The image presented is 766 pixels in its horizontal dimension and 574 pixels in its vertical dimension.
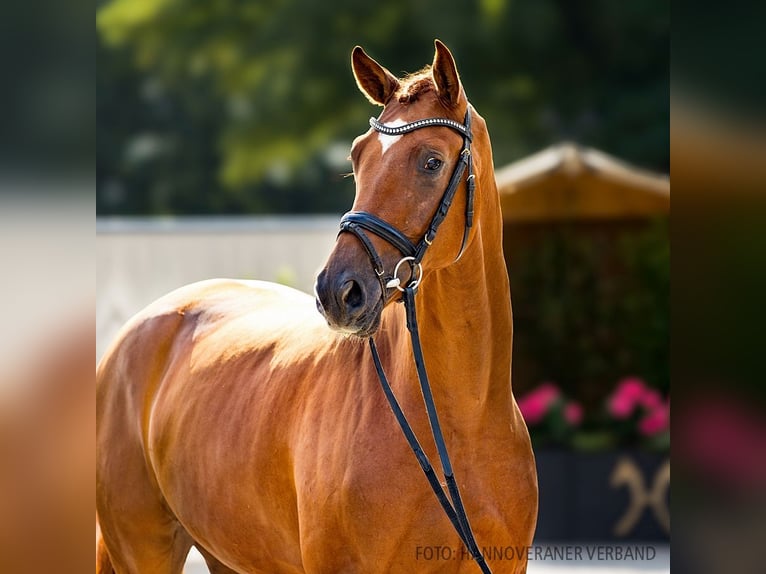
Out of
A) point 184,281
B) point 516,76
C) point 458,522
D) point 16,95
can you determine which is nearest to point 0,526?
point 16,95

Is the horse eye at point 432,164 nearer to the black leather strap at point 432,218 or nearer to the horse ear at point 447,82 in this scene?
the black leather strap at point 432,218

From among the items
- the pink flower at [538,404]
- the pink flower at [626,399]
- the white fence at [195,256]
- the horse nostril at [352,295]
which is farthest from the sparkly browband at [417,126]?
the white fence at [195,256]

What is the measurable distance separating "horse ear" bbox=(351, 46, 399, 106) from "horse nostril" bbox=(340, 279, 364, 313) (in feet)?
2.09

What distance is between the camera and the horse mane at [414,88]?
2.72 metres

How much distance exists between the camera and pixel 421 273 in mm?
2562

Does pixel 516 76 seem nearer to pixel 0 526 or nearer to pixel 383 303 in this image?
pixel 383 303

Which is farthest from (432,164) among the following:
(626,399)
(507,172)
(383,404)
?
(507,172)

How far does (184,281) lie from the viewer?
10.5 meters

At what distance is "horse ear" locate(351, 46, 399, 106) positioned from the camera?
2844mm

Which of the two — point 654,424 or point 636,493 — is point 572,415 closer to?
point 654,424

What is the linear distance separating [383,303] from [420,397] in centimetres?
42

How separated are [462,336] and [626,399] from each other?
631 centimetres

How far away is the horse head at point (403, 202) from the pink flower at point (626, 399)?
635 centimetres

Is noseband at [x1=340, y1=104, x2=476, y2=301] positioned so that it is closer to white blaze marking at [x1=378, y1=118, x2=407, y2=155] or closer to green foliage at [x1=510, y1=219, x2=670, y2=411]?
white blaze marking at [x1=378, y1=118, x2=407, y2=155]
